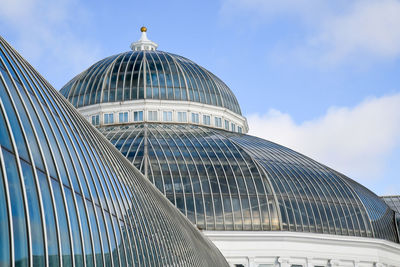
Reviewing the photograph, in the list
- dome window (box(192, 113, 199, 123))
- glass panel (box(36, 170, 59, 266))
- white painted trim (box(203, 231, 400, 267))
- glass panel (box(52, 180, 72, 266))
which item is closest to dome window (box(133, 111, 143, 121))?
dome window (box(192, 113, 199, 123))

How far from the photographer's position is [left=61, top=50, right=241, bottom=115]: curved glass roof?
6519cm

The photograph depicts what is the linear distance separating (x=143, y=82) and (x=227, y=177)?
17.1 m

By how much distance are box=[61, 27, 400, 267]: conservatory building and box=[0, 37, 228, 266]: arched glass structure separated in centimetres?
2581

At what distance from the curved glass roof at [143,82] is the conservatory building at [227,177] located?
11 cm

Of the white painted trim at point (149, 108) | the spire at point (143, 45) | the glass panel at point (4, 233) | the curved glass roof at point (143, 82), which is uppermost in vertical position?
the spire at point (143, 45)

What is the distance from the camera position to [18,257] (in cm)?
1212

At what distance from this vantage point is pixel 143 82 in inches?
2576

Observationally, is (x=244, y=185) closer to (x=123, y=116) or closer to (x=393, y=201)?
(x=123, y=116)

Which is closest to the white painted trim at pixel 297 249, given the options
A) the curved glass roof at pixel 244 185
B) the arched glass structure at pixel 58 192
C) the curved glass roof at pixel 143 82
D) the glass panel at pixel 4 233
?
the curved glass roof at pixel 244 185

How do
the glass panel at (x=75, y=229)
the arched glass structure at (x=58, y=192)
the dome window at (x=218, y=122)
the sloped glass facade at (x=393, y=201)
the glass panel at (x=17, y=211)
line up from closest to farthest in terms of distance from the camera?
1. the glass panel at (x=17, y=211)
2. the arched glass structure at (x=58, y=192)
3. the glass panel at (x=75, y=229)
4. the dome window at (x=218, y=122)
5. the sloped glass facade at (x=393, y=201)

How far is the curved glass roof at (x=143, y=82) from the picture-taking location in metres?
65.2

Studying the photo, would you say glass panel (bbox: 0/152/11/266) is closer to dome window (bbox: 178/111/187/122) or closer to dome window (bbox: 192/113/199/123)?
dome window (bbox: 178/111/187/122)

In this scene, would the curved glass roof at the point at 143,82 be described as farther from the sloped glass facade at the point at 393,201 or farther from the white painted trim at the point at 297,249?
the sloped glass facade at the point at 393,201

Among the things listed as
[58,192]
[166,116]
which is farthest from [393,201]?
[58,192]
